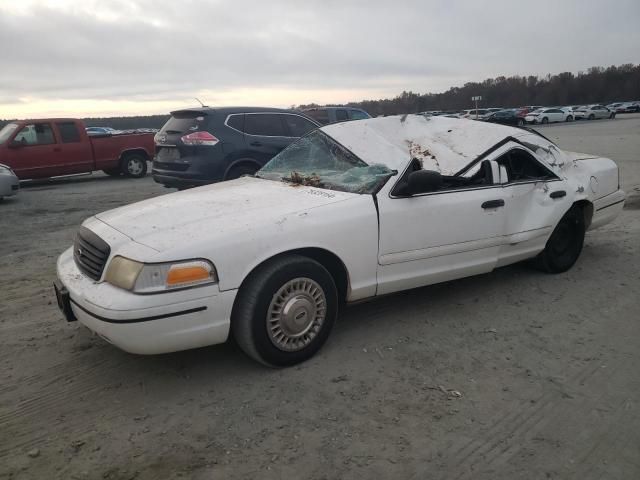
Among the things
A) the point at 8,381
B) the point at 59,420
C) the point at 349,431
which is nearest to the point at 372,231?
the point at 349,431

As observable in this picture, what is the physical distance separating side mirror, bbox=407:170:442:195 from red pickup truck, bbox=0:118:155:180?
472 inches

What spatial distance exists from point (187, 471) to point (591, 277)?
4.19 m

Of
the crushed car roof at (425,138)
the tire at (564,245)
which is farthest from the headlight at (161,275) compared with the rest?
the tire at (564,245)

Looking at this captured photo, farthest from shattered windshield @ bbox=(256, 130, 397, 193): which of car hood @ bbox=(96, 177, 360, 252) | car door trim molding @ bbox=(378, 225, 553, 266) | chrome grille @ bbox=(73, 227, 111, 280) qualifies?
chrome grille @ bbox=(73, 227, 111, 280)

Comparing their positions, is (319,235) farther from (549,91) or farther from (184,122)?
(549,91)

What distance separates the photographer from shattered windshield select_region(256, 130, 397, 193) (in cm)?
379

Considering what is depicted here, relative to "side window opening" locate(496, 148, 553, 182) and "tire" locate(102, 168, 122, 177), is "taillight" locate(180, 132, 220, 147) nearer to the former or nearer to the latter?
"side window opening" locate(496, 148, 553, 182)

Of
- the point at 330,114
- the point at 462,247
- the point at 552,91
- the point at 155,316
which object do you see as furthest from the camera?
the point at 552,91

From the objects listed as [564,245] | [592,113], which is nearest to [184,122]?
[564,245]

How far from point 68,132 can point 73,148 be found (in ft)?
1.45

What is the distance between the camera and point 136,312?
2814mm

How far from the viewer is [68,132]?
13.5 m

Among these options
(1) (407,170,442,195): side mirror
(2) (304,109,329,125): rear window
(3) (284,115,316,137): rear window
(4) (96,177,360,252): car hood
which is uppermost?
(2) (304,109,329,125): rear window

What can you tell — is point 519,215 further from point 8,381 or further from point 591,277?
point 8,381
